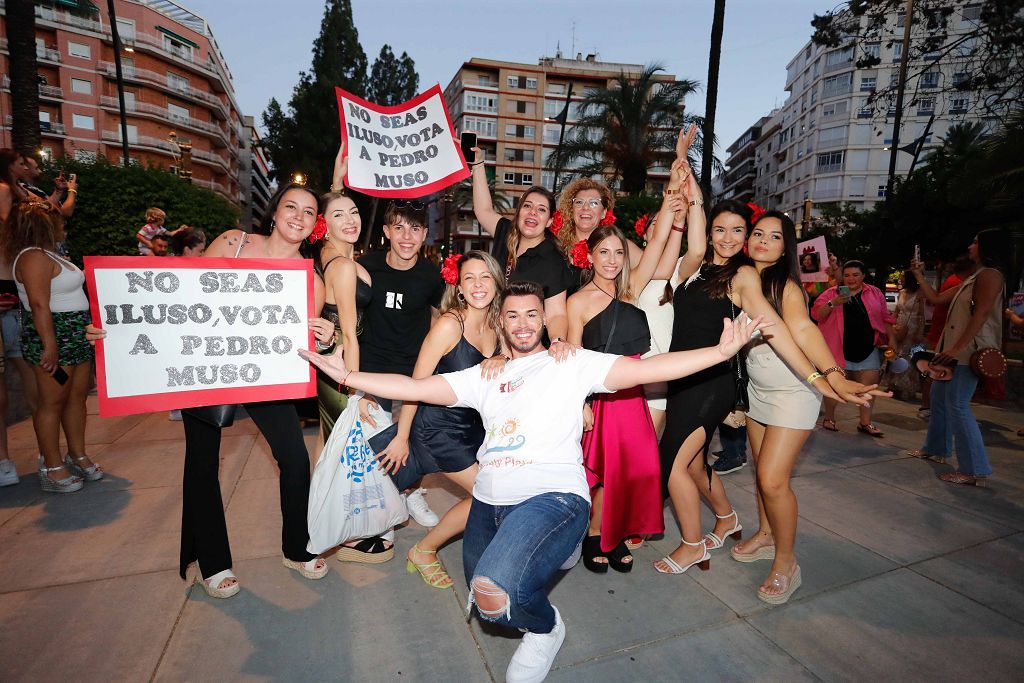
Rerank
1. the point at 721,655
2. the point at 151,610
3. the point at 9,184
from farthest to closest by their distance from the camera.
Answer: the point at 9,184, the point at 151,610, the point at 721,655

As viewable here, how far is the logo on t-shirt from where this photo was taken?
2482mm

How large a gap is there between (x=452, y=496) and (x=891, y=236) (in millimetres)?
20148

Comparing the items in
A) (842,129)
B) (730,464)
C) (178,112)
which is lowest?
(730,464)

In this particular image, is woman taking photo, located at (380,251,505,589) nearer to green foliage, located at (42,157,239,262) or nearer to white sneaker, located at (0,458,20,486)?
white sneaker, located at (0,458,20,486)

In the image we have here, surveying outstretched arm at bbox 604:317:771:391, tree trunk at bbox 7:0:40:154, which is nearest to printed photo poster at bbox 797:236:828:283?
outstretched arm at bbox 604:317:771:391

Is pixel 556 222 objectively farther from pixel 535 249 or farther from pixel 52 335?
pixel 52 335

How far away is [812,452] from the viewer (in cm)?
568

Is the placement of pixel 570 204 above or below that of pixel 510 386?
above

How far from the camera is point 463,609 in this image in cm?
282

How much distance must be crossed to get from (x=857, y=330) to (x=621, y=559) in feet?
16.6

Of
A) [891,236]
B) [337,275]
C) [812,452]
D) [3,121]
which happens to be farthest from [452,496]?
[3,121]

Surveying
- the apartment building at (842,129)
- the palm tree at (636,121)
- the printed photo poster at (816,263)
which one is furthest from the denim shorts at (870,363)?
the apartment building at (842,129)

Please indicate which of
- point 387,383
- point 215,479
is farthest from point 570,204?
point 215,479

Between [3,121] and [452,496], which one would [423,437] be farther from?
[3,121]
